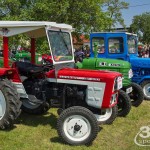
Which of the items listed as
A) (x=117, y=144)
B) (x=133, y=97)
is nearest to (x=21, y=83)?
(x=117, y=144)

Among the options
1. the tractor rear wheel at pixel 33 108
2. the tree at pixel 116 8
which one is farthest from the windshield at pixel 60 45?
the tree at pixel 116 8

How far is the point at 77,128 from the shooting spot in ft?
16.5

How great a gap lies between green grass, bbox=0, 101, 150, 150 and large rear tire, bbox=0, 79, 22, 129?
0.87 ft

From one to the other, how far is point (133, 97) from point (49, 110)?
7.83 ft

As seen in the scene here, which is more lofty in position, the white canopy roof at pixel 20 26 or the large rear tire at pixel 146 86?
the white canopy roof at pixel 20 26

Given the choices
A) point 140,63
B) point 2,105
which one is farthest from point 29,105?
point 140,63

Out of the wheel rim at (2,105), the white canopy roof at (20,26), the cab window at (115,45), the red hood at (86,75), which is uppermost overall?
the white canopy roof at (20,26)

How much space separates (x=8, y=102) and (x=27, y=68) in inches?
37.7

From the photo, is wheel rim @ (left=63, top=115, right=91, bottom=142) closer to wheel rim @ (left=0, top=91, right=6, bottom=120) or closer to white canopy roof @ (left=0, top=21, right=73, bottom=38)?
wheel rim @ (left=0, top=91, right=6, bottom=120)

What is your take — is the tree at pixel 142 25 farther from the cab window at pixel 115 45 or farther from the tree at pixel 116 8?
the cab window at pixel 115 45

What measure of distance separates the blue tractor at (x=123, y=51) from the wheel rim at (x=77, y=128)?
13.8 feet

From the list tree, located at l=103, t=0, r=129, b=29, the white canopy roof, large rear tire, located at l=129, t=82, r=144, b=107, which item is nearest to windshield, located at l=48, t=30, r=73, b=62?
the white canopy roof

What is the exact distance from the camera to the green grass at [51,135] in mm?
5016

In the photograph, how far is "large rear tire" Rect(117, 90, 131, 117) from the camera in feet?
22.2
